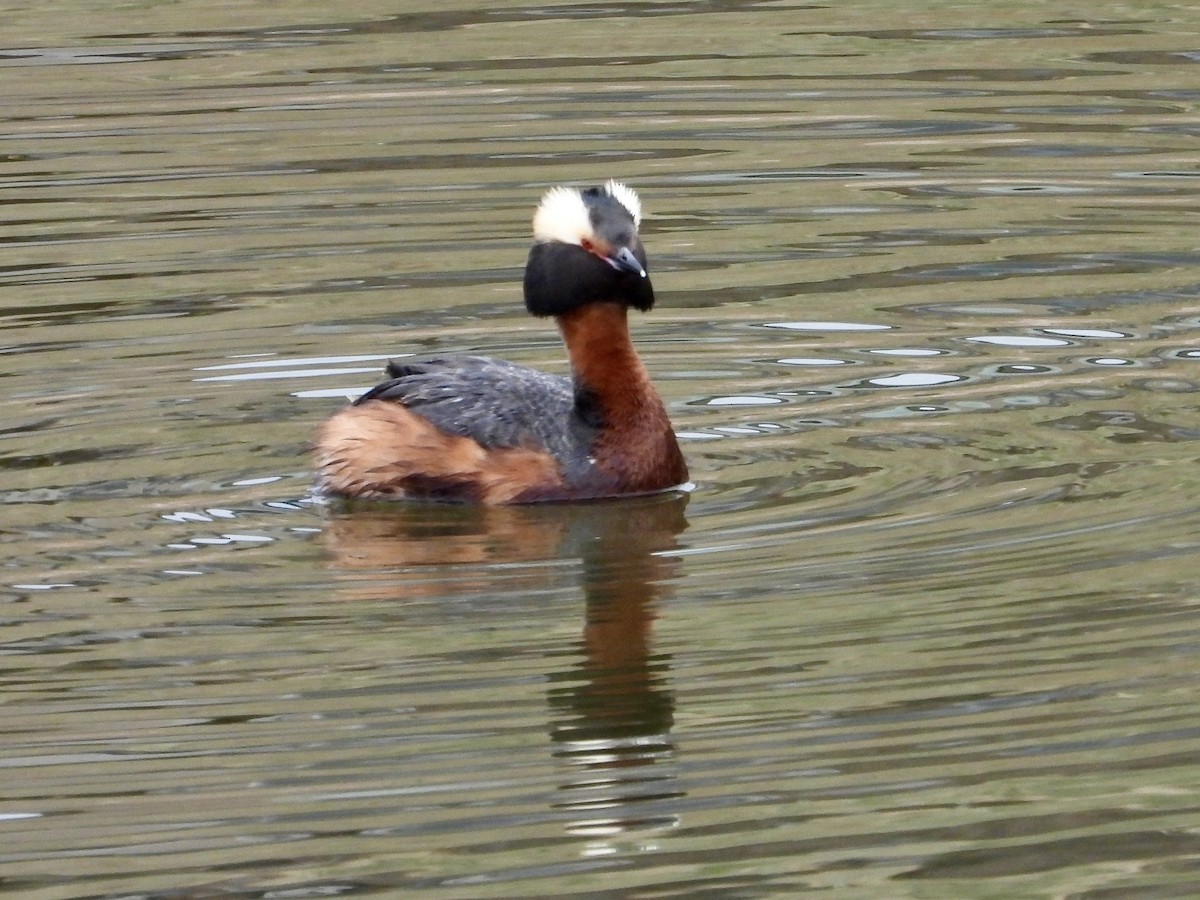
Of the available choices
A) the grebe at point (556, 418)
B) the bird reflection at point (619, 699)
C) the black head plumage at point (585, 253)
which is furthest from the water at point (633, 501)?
the black head plumage at point (585, 253)

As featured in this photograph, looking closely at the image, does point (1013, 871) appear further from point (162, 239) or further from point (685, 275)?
point (162, 239)

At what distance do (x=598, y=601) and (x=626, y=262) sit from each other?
1.55m

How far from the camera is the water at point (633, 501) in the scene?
226 inches

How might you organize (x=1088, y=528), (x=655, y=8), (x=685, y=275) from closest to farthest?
(x=1088, y=528) < (x=685, y=275) < (x=655, y=8)

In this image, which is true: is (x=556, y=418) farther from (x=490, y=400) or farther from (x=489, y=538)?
(x=489, y=538)

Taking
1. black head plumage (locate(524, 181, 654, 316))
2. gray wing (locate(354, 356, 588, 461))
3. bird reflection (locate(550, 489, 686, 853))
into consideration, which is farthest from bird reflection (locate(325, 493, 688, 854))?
black head plumage (locate(524, 181, 654, 316))

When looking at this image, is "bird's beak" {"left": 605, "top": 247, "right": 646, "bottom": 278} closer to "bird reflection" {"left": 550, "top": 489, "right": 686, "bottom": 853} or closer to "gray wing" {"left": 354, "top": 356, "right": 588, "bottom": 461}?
"gray wing" {"left": 354, "top": 356, "right": 588, "bottom": 461}

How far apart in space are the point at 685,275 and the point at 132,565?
4.74 m

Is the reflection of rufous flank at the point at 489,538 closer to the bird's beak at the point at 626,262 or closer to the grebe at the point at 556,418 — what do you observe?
the grebe at the point at 556,418

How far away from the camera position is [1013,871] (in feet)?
17.6

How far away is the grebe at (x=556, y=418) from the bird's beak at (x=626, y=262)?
0.04 ft

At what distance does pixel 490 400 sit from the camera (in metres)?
9.17

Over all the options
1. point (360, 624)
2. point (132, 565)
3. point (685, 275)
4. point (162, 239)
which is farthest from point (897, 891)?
point (162, 239)

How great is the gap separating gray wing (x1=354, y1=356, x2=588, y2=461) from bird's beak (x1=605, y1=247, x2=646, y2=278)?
624mm
